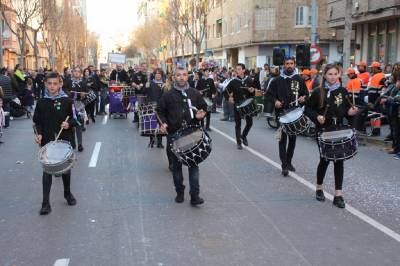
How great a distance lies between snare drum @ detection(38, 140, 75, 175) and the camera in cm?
660

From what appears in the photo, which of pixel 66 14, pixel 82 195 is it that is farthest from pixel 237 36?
pixel 82 195

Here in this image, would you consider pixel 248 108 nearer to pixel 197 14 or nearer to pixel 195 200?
pixel 195 200

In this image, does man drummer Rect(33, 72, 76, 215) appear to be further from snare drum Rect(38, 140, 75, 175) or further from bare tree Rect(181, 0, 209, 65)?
bare tree Rect(181, 0, 209, 65)

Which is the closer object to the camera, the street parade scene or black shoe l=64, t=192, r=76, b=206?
the street parade scene

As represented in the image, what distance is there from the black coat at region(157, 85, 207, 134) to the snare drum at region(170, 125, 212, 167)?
300 mm

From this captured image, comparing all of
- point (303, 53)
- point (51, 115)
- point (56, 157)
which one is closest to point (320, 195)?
point (56, 157)

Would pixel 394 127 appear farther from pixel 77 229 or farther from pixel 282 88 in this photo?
pixel 77 229

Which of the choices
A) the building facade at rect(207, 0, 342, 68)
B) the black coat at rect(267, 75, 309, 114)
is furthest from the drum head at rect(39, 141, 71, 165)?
the building facade at rect(207, 0, 342, 68)

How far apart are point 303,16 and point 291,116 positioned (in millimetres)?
35140

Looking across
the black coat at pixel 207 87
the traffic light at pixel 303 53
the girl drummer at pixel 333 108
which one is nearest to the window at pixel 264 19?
the traffic light at pixel 303 53

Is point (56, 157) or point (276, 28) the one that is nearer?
point (56, 157)

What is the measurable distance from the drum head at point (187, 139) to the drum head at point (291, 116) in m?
2.01

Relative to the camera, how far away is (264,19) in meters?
41.9

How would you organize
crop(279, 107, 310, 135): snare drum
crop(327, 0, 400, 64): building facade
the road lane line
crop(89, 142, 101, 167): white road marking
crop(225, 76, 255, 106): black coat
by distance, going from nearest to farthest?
the road lane line → crop(279, 107, 310, 135): snare drum → crop(89, 142, 101, 167): white road marking → crop(225, 76, 255, 106): black coat → crop(327, 0, 400, 64): building facade
